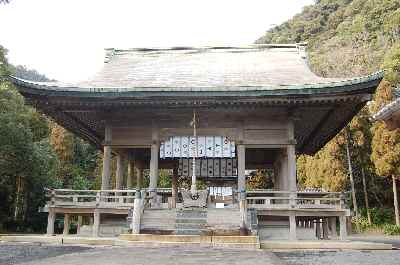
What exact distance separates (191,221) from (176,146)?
13.6ft

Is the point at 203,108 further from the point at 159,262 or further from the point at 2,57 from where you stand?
the point at 2,57

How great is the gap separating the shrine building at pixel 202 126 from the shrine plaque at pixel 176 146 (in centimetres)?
4

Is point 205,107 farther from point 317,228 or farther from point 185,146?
point 317,228

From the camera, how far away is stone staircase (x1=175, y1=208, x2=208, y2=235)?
13.5 m

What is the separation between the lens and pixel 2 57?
32.6 metres

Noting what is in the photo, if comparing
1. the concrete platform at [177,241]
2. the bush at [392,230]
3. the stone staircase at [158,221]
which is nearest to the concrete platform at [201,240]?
the concrete platform at [177,241]

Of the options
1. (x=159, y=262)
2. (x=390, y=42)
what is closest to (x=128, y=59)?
(x=159, y=262)

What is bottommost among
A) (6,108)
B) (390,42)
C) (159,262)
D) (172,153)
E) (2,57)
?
(159,262)

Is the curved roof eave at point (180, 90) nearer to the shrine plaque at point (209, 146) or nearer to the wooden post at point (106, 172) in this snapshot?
the shrine plaque at point (209, 146)

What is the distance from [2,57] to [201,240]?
27048 millimetres

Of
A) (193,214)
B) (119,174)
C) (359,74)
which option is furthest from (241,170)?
(359,74)

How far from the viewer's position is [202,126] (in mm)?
17484

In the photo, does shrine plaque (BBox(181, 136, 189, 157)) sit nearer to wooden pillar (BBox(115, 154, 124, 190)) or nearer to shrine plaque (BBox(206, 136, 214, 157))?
shrine plaque (BBox(206, 136, 214, 157))

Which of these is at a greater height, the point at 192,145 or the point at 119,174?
the point at 192,145
